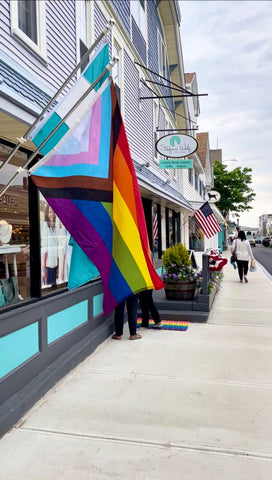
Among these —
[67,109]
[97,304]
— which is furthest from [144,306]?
[67,109]

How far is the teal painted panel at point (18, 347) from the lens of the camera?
11.4 feet

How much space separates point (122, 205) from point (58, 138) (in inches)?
34.2

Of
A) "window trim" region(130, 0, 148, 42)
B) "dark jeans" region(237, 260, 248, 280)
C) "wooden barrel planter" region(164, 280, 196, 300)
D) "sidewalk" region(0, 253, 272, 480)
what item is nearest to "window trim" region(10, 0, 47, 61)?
"sidewalk" region(0, 253, 272, 480)

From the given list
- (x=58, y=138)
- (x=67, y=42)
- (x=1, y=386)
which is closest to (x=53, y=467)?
(x=1, y=386)

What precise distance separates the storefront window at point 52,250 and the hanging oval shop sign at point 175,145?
6.00 metres

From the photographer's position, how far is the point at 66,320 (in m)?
4.80

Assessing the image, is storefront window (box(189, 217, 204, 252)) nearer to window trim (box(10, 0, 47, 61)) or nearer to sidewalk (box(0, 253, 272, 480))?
sidewalk (box(0, 253, 272, 480))

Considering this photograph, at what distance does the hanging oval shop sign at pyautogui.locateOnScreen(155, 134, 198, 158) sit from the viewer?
10.6 meters

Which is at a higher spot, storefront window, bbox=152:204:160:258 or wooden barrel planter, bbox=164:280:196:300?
storefront window, bbox=152:204:160:258

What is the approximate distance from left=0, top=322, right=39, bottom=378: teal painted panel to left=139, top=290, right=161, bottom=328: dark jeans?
2.41 m

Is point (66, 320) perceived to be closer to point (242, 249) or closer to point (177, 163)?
point (177, 163)

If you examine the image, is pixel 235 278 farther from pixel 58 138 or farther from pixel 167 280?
pixel 58 138

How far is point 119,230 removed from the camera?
11.5ft

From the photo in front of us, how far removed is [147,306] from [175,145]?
5.66 meters
